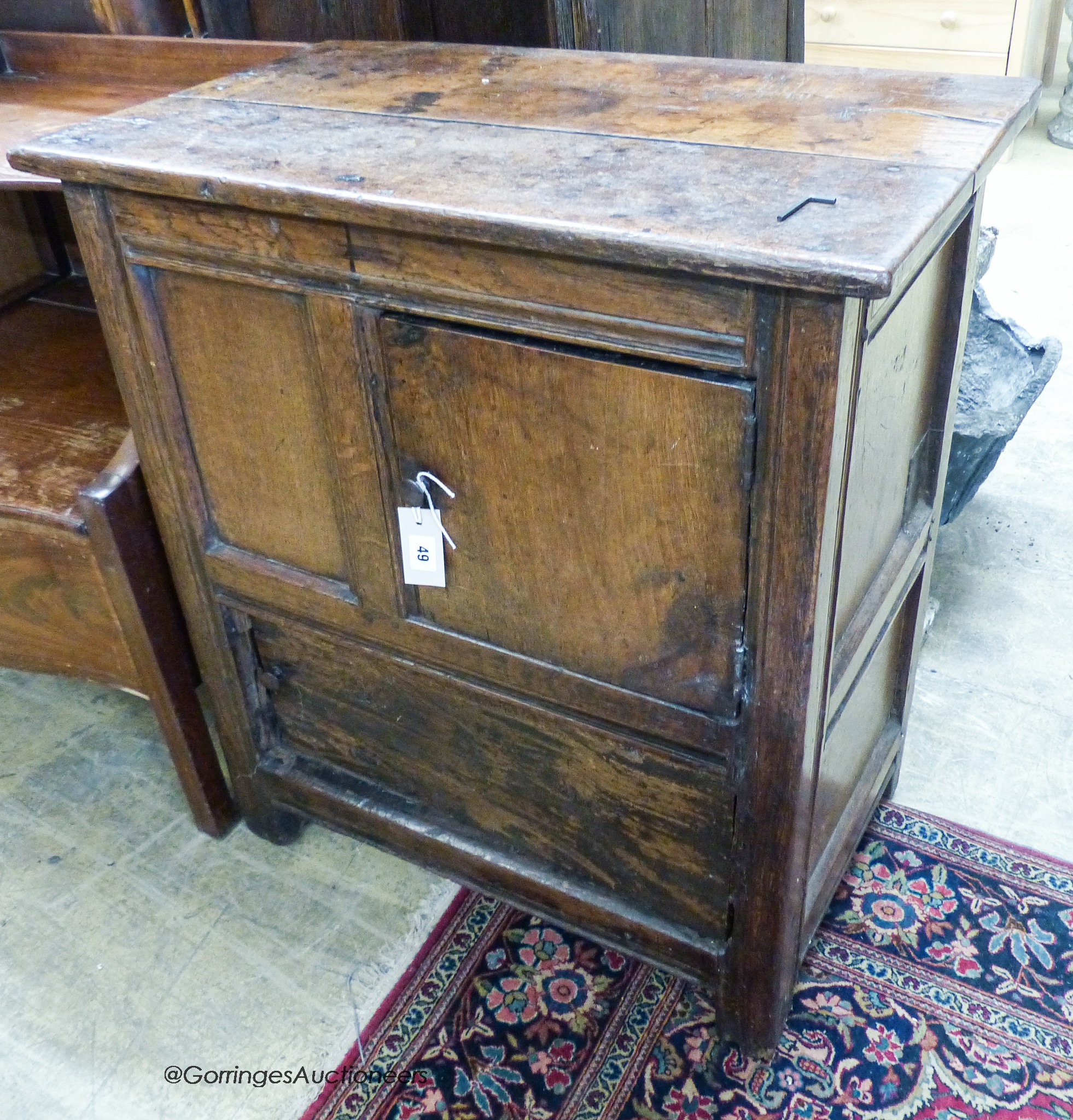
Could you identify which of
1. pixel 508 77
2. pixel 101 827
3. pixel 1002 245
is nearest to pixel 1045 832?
pixel 508 77

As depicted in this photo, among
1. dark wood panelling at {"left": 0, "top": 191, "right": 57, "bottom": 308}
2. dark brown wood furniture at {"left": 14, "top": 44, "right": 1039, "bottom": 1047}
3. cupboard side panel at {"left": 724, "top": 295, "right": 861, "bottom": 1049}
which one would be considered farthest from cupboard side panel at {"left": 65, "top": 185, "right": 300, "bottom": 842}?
dark wood panelling at {"left": 0, "top": 191, "right": 57, "bottom": 308}

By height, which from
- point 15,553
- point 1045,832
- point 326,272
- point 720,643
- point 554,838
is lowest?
point 1045,832

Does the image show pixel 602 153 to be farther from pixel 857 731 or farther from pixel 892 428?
pixel 857 731

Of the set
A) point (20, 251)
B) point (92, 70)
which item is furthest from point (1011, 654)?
point (20, 251)

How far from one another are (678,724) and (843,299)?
45 cm

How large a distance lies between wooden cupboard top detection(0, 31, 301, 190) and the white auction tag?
0.77 m

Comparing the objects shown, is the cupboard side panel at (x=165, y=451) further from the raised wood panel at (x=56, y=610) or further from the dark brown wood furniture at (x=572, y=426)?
the raised wood panel at (x=56, y=610)

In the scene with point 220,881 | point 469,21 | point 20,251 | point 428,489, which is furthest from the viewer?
point 20,251

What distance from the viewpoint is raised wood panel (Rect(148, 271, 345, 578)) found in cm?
109

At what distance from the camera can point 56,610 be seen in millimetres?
1464

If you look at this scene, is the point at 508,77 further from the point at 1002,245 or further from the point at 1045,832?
the point at 1002,245

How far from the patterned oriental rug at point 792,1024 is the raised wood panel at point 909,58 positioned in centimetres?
292

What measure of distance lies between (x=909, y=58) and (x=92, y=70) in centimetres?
291

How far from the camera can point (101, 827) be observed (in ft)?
5.36
